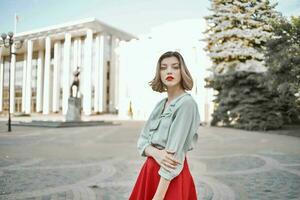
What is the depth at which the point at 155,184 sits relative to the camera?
2.06 m

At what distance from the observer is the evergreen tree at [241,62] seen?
2091 cm

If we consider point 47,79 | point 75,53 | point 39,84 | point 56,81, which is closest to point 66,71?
point 56,81

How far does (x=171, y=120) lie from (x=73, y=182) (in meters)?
4.40

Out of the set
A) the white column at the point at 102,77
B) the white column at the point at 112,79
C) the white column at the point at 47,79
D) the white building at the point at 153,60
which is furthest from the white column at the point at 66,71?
the white building at the point at 153,60

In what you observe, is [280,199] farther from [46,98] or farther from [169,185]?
[46,98]

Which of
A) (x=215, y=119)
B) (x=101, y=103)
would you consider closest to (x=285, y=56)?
(x=215, y=119)

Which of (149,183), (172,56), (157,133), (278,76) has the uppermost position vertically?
(278,76)

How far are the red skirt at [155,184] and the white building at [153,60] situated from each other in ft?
101

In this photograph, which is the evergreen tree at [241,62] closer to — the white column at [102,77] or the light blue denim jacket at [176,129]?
the light blue denim jacket at [176,129]

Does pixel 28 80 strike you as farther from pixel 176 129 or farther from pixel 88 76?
pixel 176 129

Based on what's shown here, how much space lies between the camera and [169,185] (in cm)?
199

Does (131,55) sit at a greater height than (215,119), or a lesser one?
greater

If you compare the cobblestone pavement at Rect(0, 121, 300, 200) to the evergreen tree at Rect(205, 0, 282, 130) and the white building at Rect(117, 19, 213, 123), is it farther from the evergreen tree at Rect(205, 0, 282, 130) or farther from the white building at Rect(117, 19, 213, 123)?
the white building at Rect(117, 19, 213, 123)

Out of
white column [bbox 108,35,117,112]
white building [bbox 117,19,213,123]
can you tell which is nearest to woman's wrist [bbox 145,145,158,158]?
white building [bbox 117,19,213,123]
